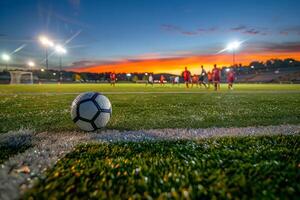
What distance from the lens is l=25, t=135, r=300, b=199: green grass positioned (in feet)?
7.09

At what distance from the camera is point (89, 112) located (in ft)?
15.8

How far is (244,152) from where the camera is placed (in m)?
3.25

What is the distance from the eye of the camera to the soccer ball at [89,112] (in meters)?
4.81

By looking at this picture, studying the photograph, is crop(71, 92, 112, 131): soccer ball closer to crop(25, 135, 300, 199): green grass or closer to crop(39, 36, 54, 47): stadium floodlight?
crop(25, 135, 300, 199): green grass

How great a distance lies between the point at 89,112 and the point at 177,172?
104 inches

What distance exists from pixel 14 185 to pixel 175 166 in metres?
1.52

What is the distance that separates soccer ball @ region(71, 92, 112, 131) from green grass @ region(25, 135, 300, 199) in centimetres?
116

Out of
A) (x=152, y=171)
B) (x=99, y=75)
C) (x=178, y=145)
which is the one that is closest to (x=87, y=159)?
(x=152, y=171)

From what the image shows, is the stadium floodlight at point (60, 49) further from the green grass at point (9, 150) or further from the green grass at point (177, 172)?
the green grass at point (177, 172)

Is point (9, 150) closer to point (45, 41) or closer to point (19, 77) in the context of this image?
point (19, 77)

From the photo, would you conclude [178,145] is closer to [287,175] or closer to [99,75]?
[287,175]

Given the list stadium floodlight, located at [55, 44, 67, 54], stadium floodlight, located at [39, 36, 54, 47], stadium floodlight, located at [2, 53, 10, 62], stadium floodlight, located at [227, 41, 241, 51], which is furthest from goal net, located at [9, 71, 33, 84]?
stadium floodlight, located at [227, 41, 241, 51]

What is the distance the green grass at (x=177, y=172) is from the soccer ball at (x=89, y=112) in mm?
1157

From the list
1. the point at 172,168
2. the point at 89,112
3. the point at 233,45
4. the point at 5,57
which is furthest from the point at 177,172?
the point at 5,57
